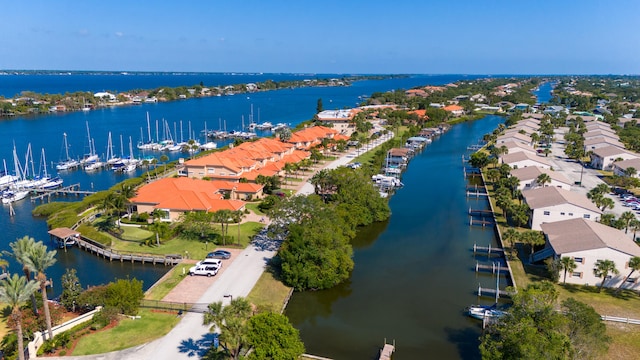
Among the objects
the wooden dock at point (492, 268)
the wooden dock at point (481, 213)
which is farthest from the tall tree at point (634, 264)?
the wooden dock at point (481, 213)

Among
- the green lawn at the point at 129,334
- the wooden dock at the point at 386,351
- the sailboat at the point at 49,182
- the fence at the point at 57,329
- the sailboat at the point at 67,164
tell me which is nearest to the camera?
the fence at the point at 57,329

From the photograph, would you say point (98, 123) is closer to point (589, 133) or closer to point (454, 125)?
point (454, 125)

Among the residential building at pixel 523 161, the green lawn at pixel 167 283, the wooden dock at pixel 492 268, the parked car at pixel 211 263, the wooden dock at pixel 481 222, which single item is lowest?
the wooden dock at pixel 492 268

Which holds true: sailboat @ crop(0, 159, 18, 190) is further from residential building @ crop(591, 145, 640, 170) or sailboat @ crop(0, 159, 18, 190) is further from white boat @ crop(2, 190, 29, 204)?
residential building @ crop(591, 145, 640, 170)

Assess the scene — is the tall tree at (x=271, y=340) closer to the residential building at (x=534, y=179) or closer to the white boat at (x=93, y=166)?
the residential building at (x=534, y=179)

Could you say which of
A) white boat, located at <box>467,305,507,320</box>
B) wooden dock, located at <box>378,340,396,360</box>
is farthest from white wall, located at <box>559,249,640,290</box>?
wooden dock, located at <box>378,340,396,360</box>
